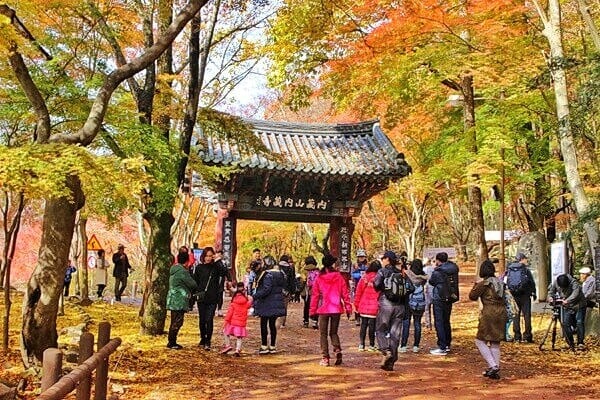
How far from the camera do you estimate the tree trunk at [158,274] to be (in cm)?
1144

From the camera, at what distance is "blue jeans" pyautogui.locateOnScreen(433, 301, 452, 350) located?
1027 centimetres

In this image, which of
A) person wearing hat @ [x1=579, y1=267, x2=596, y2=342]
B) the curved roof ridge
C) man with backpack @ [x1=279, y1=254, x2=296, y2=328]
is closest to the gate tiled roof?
the curved roof ridge

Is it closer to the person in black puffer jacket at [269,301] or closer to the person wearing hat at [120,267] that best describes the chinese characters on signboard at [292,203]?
the person wearing hat at [120,267]

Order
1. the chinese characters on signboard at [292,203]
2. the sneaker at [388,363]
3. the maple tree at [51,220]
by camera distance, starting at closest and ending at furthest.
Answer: the maple tree at [51,220]
the sneaker at [388,363]
the chinese characters on signboard at [292,203]

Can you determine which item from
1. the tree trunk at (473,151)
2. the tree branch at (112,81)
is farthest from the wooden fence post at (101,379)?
the tree trunk at (473,151)

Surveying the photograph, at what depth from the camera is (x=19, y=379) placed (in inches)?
285

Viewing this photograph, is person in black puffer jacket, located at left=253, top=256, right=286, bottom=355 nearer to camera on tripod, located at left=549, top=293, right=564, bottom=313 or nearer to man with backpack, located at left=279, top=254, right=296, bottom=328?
man with backpack, located at left=279, top=254, right=296, bottom=328

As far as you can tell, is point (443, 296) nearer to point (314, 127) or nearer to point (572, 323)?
point (572, 323)

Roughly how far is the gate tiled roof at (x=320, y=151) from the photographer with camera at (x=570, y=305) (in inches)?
286

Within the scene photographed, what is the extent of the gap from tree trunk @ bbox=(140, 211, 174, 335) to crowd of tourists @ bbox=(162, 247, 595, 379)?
1.05 metres

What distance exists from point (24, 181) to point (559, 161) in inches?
532

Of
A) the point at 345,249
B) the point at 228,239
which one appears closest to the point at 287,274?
the point at 228,239

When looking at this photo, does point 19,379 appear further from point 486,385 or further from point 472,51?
point 472,51

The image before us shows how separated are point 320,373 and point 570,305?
5.00 meters
